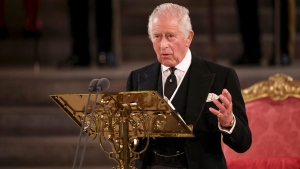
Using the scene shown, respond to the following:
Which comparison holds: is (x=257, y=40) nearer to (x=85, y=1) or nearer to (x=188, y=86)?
(x=85, y=1)

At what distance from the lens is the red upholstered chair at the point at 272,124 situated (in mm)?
3963

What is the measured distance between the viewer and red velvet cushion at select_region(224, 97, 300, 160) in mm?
3994

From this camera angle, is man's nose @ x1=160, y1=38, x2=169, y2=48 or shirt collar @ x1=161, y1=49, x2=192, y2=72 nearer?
man's nose @ x1=160, y1=38, x2=169, y2=48

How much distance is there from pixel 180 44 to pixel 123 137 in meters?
0.49

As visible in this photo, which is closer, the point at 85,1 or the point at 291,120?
the point at 291,120

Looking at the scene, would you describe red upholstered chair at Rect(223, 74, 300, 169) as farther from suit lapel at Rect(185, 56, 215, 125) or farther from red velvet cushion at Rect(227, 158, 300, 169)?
suit lapel at Rect(185, 56, 215, 125)

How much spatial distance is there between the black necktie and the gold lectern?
332mm

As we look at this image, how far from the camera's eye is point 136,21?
8391 millimetres

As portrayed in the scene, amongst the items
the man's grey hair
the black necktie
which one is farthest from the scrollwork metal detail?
the man's grey hair

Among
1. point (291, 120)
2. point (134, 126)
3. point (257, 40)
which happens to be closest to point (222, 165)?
point (134, 126)

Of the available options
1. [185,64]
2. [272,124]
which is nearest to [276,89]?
[272,124]

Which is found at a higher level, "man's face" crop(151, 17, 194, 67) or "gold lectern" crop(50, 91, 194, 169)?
"man's face" crop(151, 17, 194, 67)

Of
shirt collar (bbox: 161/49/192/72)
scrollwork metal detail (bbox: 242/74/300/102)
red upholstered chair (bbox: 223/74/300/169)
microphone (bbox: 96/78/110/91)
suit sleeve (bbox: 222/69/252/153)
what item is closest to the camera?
microphone (bbox: 96/78/110/91)

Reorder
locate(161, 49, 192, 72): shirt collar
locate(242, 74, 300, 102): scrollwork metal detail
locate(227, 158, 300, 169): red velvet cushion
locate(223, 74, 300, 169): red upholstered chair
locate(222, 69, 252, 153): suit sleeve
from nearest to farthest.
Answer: locate(222, 69, 252, 153): suit sleeve
locate(161, 49, 192, 72): shirt collar
locate(227, 158, 300, 169): red velvet cushion
locate(223, 74, 300, 169): red upholstered chair
locate(242, 74, 300, 102): scrollwork metal detail
